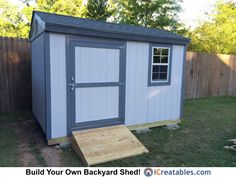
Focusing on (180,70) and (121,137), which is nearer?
(121,137)

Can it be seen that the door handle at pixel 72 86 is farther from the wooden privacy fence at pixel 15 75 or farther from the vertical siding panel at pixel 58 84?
the wooden privacy fence at pixel 15 75

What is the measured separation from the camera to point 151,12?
42.3ft

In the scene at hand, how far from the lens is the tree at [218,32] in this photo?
13086 mm

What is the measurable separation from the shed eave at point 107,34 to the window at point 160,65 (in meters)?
0.20

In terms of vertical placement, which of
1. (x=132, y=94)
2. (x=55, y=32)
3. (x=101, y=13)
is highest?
(x=101, y=13)

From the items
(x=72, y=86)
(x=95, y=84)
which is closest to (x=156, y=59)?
(x=95, y=84)

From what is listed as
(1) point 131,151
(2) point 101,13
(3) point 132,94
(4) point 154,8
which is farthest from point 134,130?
(2) point 101,13

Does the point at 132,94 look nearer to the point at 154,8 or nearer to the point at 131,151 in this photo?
the point at 131,151

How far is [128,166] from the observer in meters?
3.07

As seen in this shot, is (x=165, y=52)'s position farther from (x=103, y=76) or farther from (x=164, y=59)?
(x=103, y=76)

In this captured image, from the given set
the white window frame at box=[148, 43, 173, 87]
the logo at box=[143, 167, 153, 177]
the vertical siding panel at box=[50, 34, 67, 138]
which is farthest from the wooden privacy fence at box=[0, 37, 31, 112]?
the logo at box=[143, 167, 153, 177]

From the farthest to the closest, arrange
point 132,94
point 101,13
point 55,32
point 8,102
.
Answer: point 101,13
point 8,102
point 132,94
point 55,32

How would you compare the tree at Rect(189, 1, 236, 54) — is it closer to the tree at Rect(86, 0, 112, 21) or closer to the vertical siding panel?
the tree at Rect(86, 0, 112, 21)

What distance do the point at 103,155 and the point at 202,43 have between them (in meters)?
13.4
